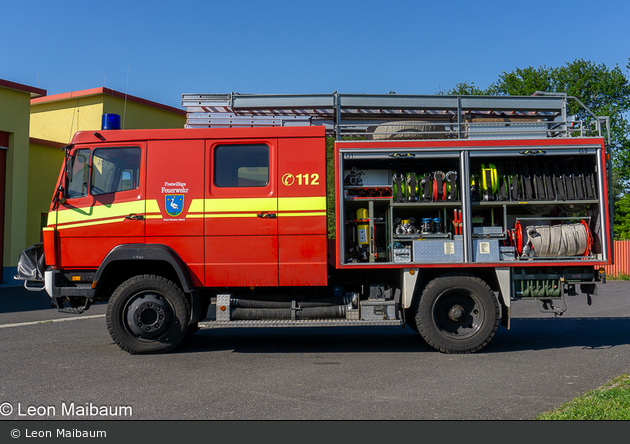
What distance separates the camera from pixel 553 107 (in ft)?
25.6

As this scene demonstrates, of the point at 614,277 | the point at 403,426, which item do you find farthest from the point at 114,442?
the point at 614,277

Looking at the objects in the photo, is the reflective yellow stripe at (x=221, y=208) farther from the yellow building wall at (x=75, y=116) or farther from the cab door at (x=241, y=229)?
the yellow building wall at (x=75, y=116)

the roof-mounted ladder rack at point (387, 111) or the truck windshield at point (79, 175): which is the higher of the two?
the roof-mounted ladder rack at point (387, 111)

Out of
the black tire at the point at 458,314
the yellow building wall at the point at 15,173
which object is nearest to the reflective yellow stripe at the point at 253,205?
the black tire at the point at 458,314

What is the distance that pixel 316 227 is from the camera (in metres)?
7.21

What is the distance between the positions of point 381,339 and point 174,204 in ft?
12.9

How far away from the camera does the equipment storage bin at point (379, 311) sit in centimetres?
726

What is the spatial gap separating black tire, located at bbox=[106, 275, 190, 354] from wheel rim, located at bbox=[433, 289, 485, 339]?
3.46 m

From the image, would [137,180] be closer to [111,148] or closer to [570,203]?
[111,148]

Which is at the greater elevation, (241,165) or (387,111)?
(387,111)

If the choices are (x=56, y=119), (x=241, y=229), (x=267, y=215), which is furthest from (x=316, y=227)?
(x=56, y=119)

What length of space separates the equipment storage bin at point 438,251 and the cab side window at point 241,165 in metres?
2.28

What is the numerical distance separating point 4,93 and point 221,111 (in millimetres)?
15368

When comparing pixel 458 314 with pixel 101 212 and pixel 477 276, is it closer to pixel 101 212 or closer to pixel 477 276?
pixel 477 276
